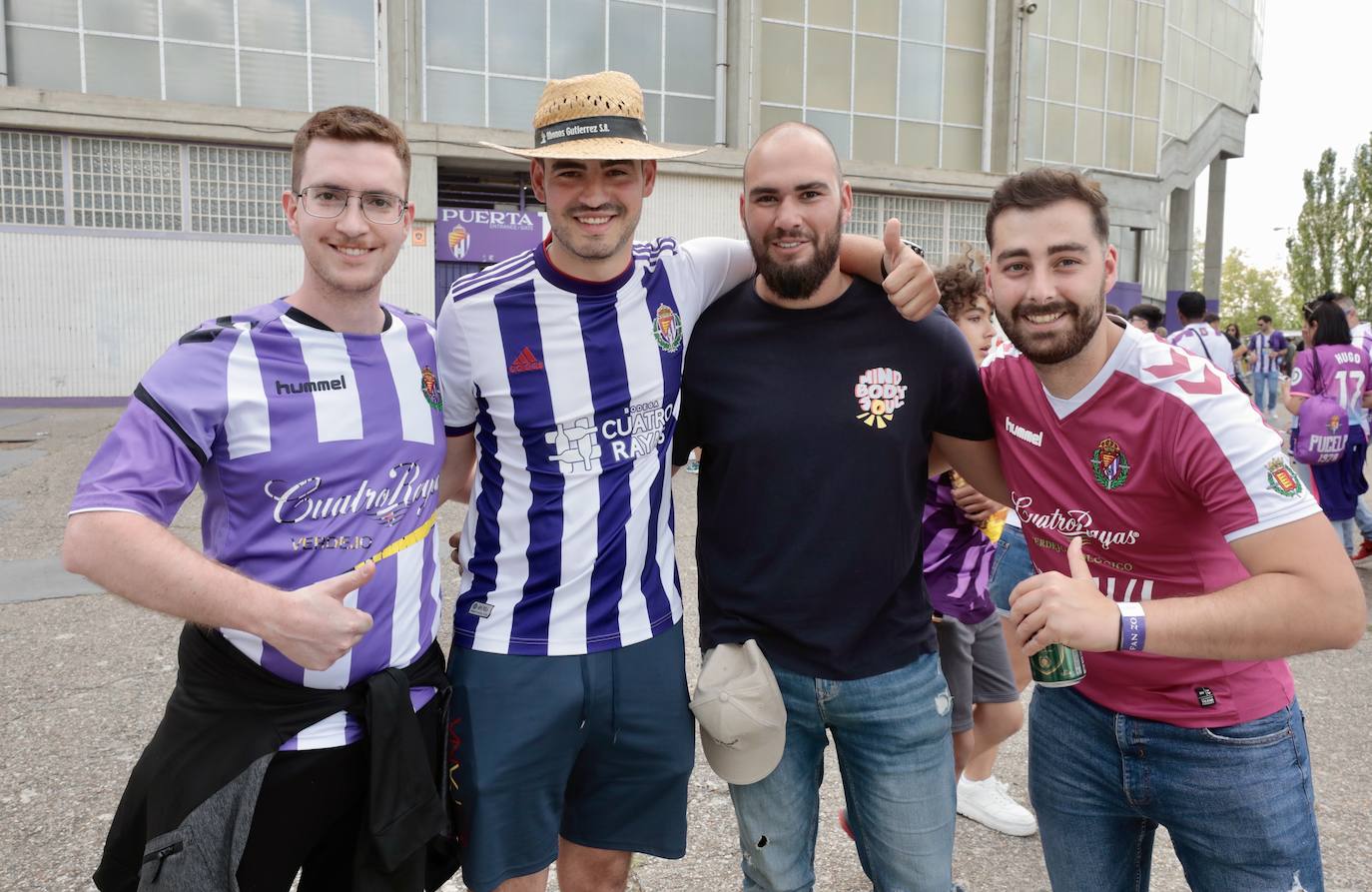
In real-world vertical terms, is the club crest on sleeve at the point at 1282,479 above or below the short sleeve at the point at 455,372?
below

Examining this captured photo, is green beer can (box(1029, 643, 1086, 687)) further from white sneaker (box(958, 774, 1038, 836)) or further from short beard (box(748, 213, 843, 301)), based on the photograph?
white sneaker (box(958, 774, 1038, 836))

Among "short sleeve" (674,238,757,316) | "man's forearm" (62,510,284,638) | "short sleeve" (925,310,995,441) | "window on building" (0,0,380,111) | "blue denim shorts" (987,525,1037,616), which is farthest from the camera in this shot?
"window on building" (0,0,380,111)

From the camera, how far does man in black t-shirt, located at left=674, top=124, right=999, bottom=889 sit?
2469 mm

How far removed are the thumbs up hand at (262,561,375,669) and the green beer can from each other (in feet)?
4.77

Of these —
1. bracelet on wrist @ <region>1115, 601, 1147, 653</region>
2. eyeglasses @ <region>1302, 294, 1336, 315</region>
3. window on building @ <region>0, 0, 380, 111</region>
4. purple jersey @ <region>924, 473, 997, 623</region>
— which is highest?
window on building @ <region>0, 0, 380, 111</region>

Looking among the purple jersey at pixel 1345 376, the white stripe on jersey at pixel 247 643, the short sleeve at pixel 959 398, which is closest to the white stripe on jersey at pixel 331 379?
the white stripe on jersey at pixel 247 643

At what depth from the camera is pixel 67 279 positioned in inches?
730

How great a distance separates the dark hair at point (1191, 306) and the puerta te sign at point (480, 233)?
13.4 metres

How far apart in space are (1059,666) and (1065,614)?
0.63 ft

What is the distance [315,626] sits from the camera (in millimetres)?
1798

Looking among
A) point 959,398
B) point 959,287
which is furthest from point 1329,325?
point 959,398

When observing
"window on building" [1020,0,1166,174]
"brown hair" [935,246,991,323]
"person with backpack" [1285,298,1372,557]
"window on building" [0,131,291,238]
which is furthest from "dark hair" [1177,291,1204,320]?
"window on building" [0,131,291,238]

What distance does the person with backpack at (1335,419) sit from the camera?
7.23 metres

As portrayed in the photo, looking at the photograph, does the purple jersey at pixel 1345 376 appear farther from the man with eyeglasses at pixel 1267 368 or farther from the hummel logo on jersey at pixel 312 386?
the man with eyeglasses at pixel 1267 368
